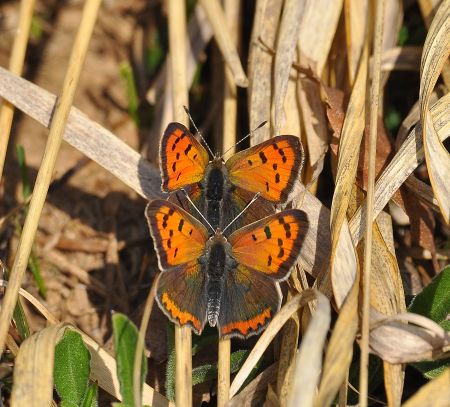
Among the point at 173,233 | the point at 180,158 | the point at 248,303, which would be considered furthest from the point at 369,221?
the point at 180,158

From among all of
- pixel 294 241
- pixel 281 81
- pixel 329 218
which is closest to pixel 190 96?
pixel 281 81

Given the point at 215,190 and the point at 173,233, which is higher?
the point at 215,190

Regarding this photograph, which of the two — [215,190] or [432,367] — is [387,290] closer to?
[432,367]

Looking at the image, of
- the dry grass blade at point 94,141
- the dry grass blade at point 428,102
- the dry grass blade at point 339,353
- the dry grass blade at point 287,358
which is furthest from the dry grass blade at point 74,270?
the dry grass blade at point 428,102

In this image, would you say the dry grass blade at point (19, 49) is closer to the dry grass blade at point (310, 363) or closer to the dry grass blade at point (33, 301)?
the dry grass blade at point (33, 301)

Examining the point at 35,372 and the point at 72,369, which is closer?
the point at 35,372

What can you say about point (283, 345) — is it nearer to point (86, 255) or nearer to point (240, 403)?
point (240, 403)
